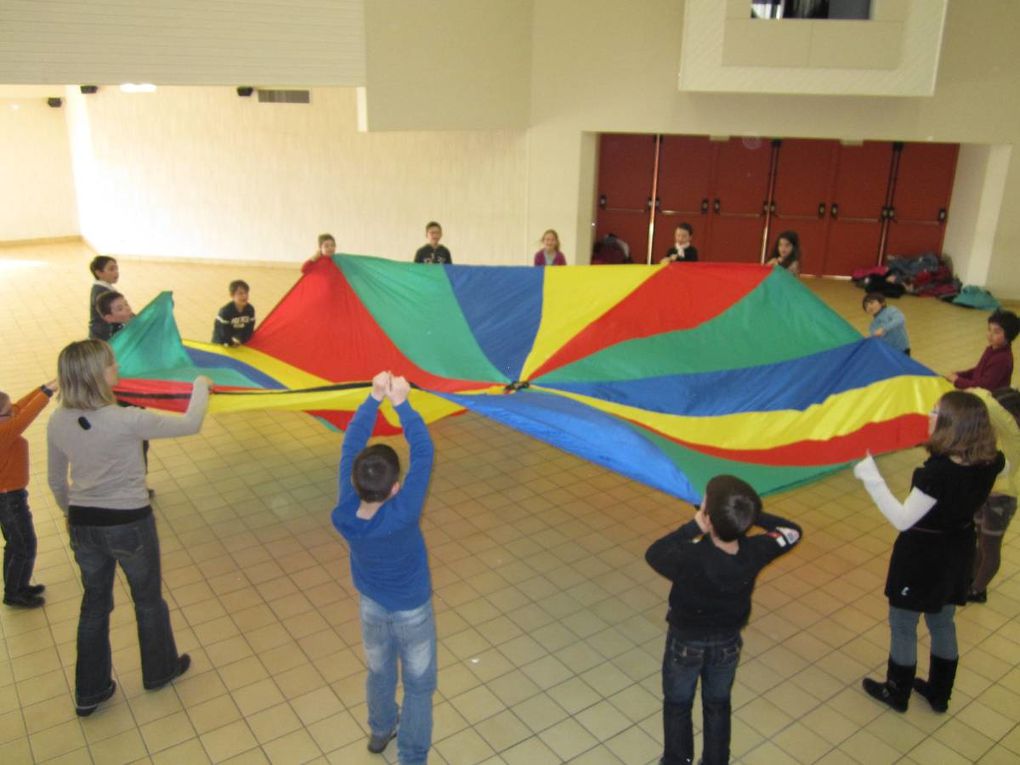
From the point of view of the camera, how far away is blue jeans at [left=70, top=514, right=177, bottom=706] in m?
2.99

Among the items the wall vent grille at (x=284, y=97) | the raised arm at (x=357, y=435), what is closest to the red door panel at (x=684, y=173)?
the wall vent grille at (x=284, y=97)

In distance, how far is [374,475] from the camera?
2422 mm

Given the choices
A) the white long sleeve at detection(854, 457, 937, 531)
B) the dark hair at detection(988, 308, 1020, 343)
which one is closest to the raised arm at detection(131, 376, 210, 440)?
the white long sleeve at detection(854, 457, 937, 531)

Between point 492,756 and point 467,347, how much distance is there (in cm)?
249

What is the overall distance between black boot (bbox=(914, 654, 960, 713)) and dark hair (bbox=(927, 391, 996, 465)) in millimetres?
849

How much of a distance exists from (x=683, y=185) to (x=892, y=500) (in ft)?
30.2

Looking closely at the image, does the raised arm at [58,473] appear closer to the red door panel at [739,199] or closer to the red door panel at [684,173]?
the red door panel at [684,173]

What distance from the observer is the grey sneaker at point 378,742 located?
292 centimetres

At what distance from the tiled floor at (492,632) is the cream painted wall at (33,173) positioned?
8.43 metres

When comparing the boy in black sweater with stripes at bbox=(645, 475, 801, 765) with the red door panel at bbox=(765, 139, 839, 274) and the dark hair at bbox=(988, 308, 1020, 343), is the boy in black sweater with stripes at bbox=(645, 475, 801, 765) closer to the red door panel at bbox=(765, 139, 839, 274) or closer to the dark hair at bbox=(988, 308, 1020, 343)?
Answer: the dark hair at bbox=(988, 308, 1020, 343)

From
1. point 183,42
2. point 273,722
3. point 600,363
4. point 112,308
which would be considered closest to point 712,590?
point 273,722

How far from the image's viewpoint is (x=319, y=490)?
489 cm

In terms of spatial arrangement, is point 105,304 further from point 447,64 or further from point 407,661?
point 447,64

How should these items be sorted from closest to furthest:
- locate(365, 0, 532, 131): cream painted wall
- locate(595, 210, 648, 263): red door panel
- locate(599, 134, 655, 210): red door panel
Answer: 1. locate(365, 0, 532, 131): cream painted wall
2. locate(599, 134, 655, 210): red door panel
3. locate(595, 210, 648, 263): red door panel
